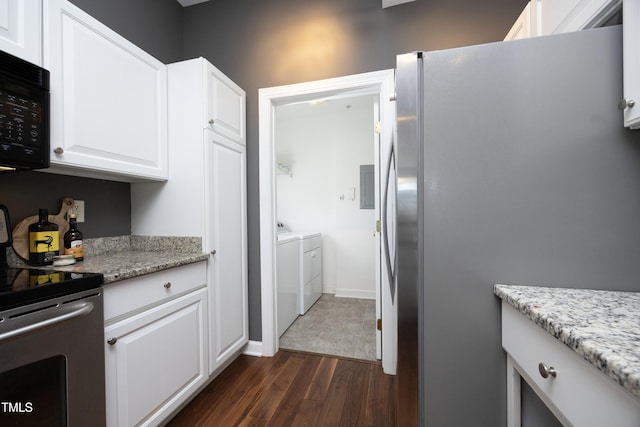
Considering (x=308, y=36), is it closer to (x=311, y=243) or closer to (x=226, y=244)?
(x=226, y=244)

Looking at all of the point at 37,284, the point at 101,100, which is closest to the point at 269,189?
the point at 101,100

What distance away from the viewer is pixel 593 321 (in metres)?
0.58

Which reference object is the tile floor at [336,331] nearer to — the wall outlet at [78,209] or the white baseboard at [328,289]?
the white baseboard at [328,289]

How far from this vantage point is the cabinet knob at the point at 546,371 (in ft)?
1.98

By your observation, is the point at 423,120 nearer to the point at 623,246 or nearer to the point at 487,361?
the point at 623,246

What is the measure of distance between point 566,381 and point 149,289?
58.7 inches

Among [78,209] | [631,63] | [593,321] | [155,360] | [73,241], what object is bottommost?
[155,360]

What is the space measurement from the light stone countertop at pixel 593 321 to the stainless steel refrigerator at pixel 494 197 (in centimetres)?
6

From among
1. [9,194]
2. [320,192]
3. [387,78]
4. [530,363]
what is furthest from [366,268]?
[9,194]

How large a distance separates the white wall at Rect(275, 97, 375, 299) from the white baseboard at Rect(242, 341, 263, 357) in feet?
5.44

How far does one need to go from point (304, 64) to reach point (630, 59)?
1718mm

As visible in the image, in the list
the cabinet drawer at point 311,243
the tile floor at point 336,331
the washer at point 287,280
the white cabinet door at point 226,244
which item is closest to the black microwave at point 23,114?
the white cabinet door at point 226,244

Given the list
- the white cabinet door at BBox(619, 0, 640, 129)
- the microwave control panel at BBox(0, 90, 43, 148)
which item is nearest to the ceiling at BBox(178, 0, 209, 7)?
the microwave control panel at BBox(0, 90, 43, 148)

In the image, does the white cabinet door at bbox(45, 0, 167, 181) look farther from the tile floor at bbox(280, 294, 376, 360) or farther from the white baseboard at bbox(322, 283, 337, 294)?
the white baseboard at bbox(322, 283, 337, 294)
